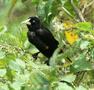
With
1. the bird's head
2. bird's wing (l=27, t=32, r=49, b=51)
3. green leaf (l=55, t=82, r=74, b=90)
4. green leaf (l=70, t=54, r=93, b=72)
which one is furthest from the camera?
the bird's head

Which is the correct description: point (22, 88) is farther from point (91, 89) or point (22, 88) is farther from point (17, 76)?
point (91, 89)

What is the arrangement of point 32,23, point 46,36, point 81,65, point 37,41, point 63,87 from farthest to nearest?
point 32,23
point 37,41
point 46,36
point 81,65
point 63,87

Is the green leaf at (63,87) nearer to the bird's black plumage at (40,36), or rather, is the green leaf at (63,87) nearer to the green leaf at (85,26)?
the green leaf at (85,26)

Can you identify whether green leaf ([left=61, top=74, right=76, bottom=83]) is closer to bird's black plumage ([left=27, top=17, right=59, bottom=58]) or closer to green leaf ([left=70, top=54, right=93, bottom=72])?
green leaf ([left=70, top=54, right=93, bottom=72])

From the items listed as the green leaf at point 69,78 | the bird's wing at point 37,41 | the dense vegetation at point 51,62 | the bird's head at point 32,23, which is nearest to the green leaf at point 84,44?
the dense vegetation at point 51,62

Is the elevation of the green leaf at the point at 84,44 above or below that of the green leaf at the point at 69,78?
above

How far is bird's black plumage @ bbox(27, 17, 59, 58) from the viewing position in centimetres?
323

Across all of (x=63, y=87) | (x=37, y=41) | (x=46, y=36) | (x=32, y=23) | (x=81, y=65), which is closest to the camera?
(x=63, y=87)

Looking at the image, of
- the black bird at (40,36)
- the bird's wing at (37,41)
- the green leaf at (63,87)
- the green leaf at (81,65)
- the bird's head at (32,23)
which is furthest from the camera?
the bird's head at (32,23)

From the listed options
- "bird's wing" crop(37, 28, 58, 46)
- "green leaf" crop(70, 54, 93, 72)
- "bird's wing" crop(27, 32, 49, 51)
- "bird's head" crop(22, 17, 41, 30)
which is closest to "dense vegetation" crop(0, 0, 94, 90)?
"green leaf" crop(70, 54, 93, 72)

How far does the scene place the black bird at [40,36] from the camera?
3.23 metres

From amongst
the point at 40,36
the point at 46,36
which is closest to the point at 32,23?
the point at 40,36

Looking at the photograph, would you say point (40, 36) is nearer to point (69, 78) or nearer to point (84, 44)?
point (84, 44)

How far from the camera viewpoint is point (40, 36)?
11.4 feet
